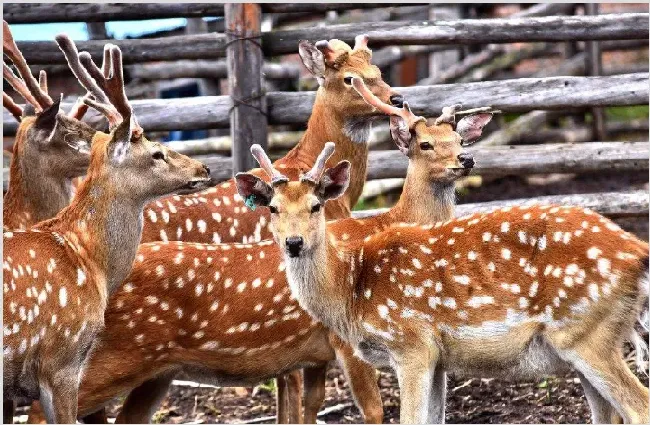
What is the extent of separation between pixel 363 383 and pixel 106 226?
1.50m

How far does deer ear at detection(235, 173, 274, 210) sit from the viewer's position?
5.86 meters

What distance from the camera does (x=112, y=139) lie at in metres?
6.00

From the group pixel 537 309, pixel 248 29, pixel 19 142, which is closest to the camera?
pixel 537 309

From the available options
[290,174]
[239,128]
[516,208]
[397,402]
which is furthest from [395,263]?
[239,128]

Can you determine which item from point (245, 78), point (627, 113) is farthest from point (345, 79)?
point (627, 113)

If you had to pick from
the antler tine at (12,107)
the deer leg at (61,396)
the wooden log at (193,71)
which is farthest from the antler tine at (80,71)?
the wooden log at (193,71)

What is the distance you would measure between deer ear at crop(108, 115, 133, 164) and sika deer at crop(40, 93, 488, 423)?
0.58 meters

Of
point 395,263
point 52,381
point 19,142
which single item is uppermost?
point 19,142

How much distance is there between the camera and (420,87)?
8.63 meters

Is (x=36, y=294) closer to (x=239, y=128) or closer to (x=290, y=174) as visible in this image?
(x=290, y=174)

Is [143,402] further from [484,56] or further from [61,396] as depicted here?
[484,56]

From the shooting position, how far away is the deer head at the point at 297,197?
18.6 feet

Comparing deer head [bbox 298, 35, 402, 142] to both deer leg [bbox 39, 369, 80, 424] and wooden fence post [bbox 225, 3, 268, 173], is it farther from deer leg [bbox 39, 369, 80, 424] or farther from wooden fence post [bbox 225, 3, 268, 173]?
deer leg [bbox 39, 369, 80, 424]

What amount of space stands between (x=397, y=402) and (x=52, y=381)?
8.20 feet
